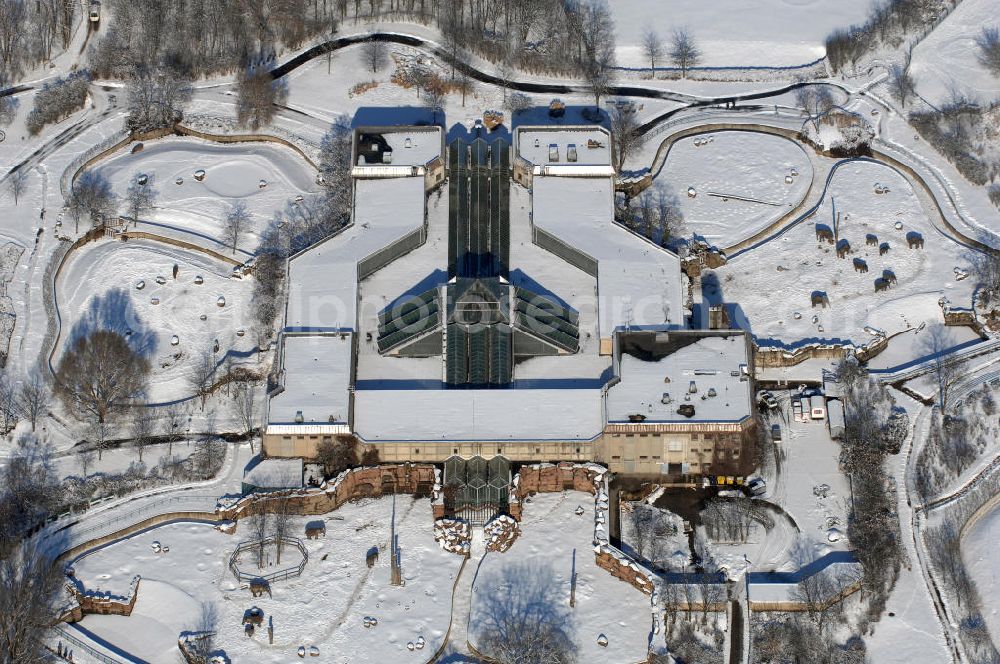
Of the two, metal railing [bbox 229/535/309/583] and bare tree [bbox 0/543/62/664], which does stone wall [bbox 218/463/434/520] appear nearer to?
metal railing [bbox 229/535/309/583]

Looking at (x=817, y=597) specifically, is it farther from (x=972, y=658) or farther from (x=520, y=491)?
(x=520, y=491)

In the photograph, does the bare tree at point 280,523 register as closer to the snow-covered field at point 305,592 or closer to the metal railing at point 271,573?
the metal railing at point 271,573

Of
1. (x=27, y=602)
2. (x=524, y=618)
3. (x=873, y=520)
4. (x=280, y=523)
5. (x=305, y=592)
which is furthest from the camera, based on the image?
(x=280, y=523)

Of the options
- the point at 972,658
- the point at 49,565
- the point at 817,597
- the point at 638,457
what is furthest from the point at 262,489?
the point at 972,658

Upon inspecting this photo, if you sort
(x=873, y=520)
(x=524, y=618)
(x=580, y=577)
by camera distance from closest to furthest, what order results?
(x=524, y=618) < (x=580, y=577) < (x=873, y=520)

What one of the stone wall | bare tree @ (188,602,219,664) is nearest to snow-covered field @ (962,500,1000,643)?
the stone wall


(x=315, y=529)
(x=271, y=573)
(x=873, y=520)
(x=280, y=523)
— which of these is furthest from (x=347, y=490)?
(x=873, y=520)

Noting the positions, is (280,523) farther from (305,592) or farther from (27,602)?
(27,602)
